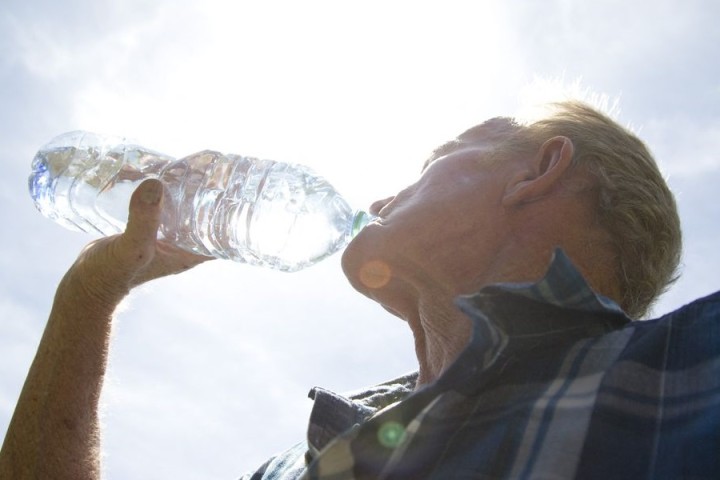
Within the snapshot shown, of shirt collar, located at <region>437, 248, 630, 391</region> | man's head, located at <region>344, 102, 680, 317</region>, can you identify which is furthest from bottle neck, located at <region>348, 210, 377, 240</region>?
shirt collar, located at <region>437, 248, 630, 391</region>

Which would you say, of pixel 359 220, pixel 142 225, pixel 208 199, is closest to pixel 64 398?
pixel 142 225

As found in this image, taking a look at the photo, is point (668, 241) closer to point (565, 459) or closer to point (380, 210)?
point (380, 210)

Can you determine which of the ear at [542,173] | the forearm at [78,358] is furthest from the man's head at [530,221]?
the forearm at [78,358]

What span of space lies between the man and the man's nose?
0.05 metres

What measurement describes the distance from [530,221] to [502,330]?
879 mm

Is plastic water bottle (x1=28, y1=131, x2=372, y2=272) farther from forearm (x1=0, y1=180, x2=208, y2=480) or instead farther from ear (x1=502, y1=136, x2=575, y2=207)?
ear (x1=502, y1=136, x2=575, y2=207)

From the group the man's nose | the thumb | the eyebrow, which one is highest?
the eyebrow

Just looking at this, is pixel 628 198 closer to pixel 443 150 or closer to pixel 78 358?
pixel 443 150

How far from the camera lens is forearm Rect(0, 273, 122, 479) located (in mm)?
2537

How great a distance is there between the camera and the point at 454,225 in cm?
246

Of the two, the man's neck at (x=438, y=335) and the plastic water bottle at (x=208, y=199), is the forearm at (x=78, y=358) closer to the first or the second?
the plastic water bottle at (x=208, y=199)

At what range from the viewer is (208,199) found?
11.0 ft

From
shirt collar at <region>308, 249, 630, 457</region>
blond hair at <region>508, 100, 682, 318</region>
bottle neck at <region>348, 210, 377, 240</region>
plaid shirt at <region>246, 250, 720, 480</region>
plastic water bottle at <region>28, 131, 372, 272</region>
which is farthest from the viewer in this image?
plastic water bottle at <region>28, 131, 372, 272</region>

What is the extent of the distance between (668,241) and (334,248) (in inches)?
56.4
